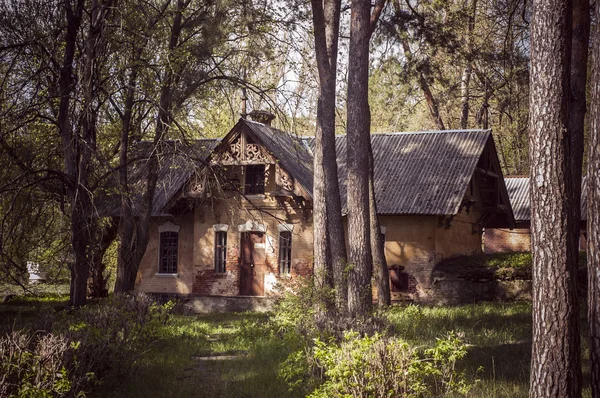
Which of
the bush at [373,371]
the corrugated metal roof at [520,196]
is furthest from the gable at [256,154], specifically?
the bush at [373,371]

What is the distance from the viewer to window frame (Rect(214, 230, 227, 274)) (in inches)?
1024

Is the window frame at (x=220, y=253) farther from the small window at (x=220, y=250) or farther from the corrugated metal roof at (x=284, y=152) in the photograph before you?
the corrugated metal roof at (x=284, y=152)

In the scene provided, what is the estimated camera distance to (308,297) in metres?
13.3

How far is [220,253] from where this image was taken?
26156 mm

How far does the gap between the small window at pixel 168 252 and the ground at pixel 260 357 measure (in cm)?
898

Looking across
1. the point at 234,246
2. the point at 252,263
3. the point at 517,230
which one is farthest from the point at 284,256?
the point at 517,230

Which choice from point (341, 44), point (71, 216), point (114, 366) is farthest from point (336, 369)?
point (341, 44)


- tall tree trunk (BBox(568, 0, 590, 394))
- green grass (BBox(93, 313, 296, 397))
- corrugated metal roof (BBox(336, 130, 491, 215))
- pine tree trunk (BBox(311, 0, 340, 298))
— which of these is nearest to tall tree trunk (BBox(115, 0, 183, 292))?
green grass (BBox(93, 313, 296, 397))

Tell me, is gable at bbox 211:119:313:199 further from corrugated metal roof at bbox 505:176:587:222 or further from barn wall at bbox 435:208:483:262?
corrugated metal roof at bbox 505:176:587:222

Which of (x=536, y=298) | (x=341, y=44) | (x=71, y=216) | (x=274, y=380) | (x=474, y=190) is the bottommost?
(x=274, y=380)

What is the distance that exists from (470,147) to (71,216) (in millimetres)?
16082

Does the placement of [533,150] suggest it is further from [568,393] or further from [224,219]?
[224,219]

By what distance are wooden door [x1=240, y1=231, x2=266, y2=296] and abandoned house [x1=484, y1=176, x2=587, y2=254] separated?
12.0 metres

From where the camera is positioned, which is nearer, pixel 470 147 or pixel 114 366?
pixel 114 366
